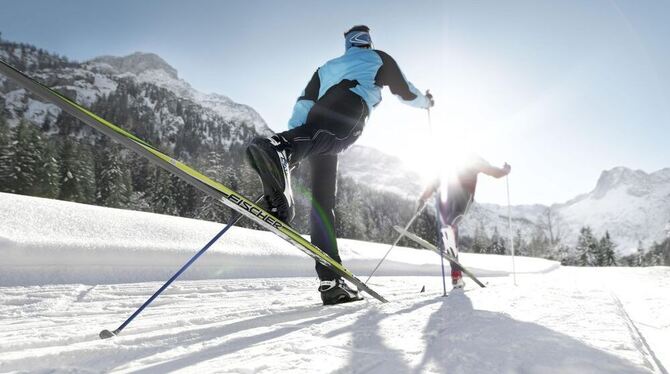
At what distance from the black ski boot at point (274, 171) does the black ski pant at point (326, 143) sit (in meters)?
0.12

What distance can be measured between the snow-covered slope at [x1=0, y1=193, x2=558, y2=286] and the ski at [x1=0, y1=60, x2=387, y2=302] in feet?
7.36

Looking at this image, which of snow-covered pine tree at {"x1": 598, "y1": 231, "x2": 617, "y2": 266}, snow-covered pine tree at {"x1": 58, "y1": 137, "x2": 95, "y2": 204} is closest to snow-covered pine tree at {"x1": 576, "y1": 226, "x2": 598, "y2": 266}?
snow-covered pine tree at {"x1": 598, "y1": 231, "x2": 617, "y2": 266}

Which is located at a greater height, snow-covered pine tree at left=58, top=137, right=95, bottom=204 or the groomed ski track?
snow-covered pine tree at left=58, top=137, right=95, bottom=204

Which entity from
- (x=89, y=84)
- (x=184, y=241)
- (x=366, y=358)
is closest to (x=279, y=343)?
(x=366, y=358)

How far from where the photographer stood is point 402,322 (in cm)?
172

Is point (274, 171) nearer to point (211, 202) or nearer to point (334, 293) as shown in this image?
point (334, 293)

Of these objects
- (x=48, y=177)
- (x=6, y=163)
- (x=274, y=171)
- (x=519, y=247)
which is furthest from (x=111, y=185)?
(x=519, y=247)

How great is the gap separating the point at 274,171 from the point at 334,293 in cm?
100

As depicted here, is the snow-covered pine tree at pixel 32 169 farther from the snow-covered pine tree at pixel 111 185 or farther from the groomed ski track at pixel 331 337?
the groomed ski track at pixel 331 337

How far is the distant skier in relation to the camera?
4770mm

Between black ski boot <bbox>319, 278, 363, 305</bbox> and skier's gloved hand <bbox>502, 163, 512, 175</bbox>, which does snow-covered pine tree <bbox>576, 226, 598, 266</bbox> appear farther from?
black ski boot <bbox>319, 278, 363, 305</bbox>

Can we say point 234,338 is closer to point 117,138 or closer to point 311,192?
point 117,138

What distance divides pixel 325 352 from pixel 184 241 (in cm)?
420

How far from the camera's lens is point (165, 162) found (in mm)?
1752
